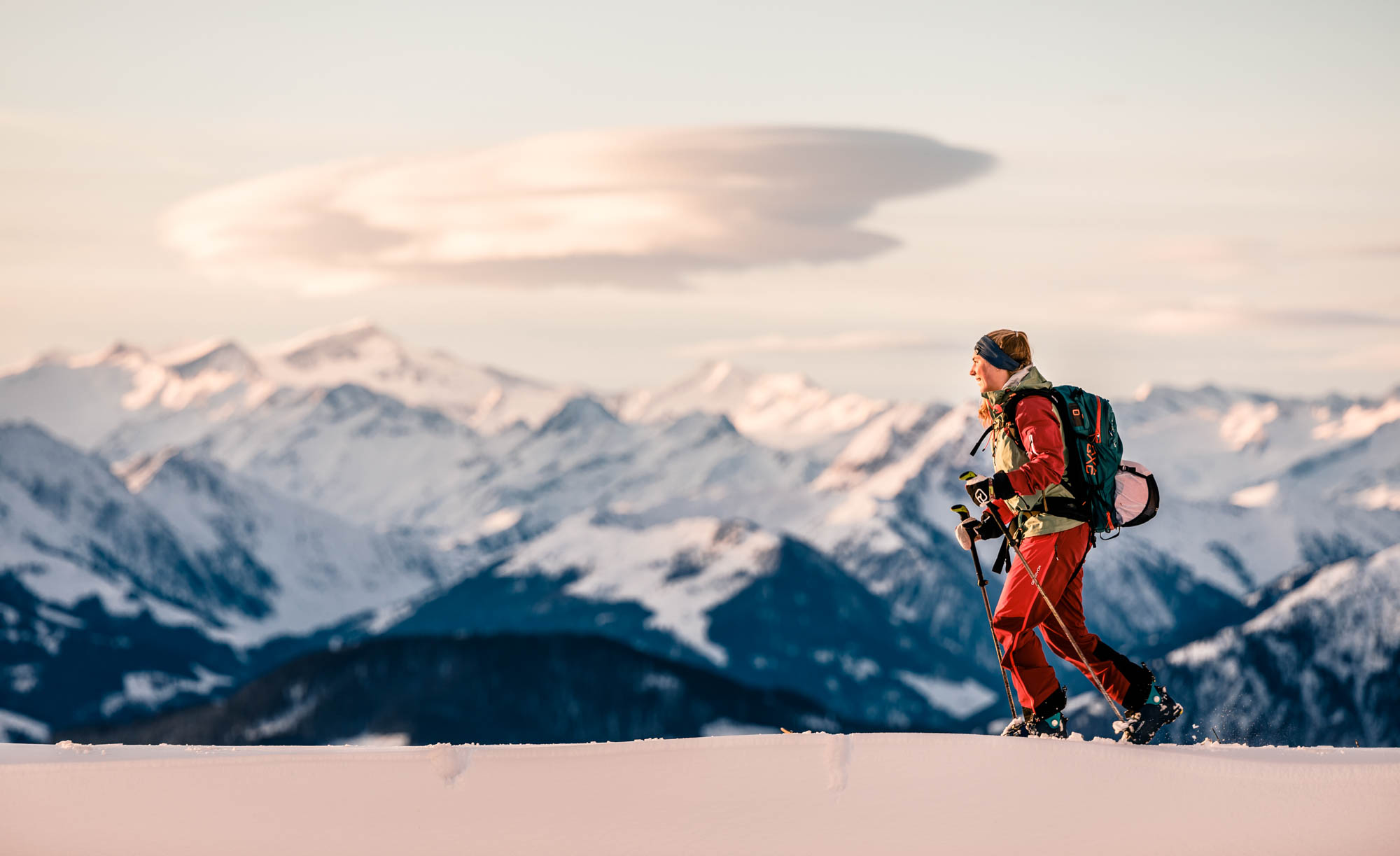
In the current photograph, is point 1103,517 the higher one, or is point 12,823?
point 1103,517

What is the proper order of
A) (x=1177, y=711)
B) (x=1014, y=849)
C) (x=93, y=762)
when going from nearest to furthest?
(x=1014, y=849) → (x=93, y=762) → (x=1177, y=711)

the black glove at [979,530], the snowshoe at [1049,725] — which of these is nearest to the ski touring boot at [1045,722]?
the snowshoe at [1049,725]

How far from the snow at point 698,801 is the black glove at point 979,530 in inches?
107

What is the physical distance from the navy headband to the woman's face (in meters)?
0.03

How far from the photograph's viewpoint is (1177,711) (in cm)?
1450

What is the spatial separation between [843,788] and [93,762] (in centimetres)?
563

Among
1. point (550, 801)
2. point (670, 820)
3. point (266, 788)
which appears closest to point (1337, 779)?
point (670, 820)

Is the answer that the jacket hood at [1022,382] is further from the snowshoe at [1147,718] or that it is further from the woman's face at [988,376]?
the snowshoe at [1147,718]

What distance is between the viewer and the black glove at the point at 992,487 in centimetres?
1420

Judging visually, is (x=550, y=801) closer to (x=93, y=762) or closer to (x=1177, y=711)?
(x=93, y=762)

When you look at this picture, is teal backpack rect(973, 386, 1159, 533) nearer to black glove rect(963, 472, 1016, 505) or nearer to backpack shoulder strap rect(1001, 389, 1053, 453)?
backpack shoulder strap rect(1001, 389, 1053, 453)

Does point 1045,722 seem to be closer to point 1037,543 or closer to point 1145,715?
point 1145,715

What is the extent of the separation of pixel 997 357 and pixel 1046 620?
95.9 inches

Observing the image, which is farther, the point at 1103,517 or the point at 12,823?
the point at 1103,517
